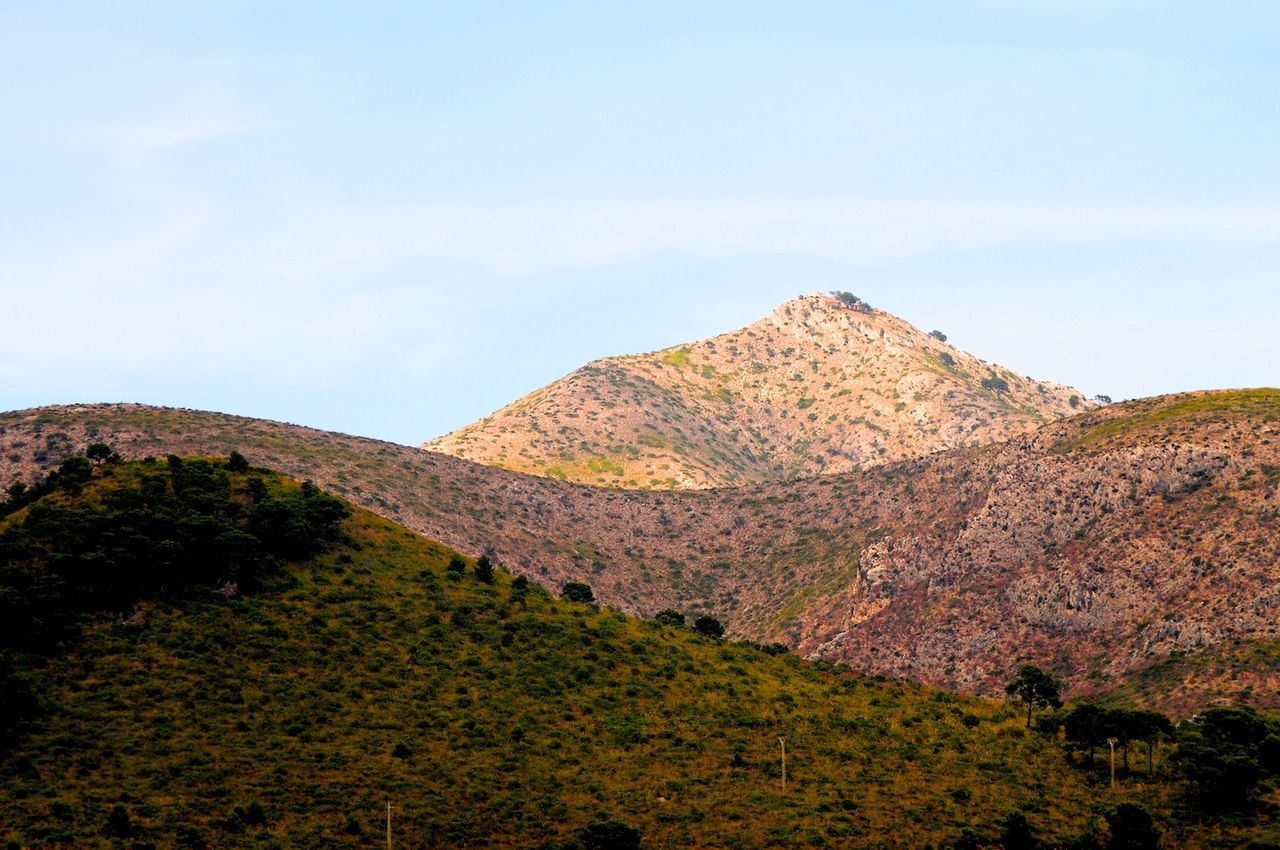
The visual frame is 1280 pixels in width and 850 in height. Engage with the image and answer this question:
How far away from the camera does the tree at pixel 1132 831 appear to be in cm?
9350

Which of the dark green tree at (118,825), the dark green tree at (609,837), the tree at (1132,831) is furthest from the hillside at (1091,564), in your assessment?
the dark green tree at (118,825)

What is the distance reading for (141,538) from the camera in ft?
383

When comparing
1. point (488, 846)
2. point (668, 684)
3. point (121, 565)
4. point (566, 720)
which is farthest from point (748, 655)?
point (121, 565)

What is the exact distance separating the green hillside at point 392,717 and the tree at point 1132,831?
7.72ft

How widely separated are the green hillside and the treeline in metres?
0.25

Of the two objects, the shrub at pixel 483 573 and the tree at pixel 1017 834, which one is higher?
the shrub at pixel 483 573

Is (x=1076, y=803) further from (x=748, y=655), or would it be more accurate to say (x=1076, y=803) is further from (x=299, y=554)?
(x=299, y=554)

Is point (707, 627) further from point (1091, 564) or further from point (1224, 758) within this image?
point (1224, 758)

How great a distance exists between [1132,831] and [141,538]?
82.7 m

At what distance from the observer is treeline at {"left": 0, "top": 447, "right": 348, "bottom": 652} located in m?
110

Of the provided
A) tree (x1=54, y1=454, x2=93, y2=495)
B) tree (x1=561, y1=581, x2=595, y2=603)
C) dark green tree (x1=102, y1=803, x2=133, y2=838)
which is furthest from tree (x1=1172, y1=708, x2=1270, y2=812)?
tree (x1=54, y1=454, x2=93, y2=495)

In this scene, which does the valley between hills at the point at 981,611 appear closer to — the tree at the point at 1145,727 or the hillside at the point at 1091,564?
the hillside at the point at 1091,564

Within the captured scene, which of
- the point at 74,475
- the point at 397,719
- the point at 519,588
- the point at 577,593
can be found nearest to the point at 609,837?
the point at 397,719

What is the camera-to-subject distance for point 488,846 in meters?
91.1
